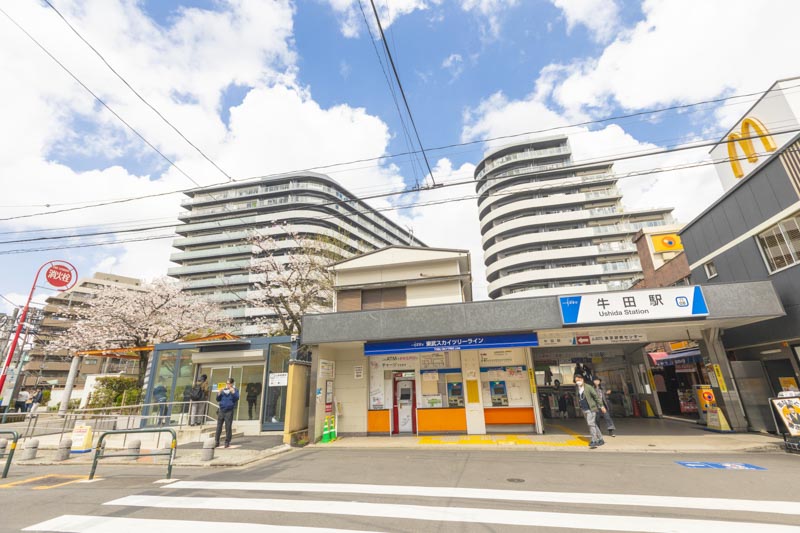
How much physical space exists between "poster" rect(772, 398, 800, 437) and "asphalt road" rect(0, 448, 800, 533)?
86 centimetres

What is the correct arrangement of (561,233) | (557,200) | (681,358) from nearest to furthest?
(681,358), (561,233), (557,200)

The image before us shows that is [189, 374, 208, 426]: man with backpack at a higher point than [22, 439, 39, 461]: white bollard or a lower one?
higher

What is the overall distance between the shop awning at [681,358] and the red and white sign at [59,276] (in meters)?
26.1

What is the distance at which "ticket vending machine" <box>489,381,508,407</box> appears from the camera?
12164 mm

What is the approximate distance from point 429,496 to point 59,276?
17.1 meters

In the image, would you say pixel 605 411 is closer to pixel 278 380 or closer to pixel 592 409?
pixel 592 409

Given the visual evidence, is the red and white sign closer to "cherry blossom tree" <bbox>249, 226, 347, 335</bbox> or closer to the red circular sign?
the red circular sign

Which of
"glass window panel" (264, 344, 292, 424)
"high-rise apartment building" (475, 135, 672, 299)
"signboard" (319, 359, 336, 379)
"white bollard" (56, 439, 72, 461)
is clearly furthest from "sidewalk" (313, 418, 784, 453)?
"high-rise apartment building" (475, 135, 672, 299)

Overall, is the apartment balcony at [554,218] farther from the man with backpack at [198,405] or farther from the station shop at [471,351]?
the man with backpack at [198,405]

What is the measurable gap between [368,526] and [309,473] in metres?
3.59

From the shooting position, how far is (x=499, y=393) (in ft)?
40.2

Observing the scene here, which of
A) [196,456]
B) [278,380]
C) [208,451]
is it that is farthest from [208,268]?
[208,451]

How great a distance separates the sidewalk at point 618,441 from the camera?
29.3 feet

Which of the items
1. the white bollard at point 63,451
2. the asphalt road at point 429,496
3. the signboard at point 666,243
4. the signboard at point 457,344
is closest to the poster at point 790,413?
the asphalt road at point 429,496
